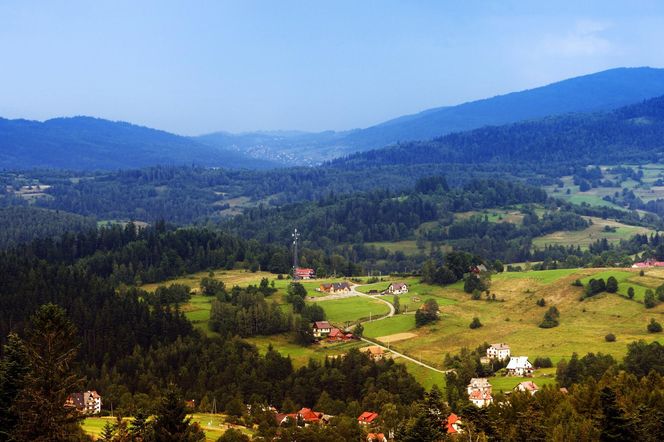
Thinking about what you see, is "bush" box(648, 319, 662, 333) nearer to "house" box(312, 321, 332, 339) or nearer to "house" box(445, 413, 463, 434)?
"house" box(445, 413, 463, 434)

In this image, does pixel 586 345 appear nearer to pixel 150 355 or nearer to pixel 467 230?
pixel 150 355

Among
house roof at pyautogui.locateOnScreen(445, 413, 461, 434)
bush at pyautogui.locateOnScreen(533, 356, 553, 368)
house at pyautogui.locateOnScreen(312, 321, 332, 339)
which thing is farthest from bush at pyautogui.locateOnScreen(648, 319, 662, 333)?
house at pyautogui.locateOnScreen(312, 321, 332, 339)

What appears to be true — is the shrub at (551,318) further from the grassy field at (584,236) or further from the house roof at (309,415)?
the grassy field at (584,236)

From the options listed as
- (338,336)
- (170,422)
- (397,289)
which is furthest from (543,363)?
(170,422)

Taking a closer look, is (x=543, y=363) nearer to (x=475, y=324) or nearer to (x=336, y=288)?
(x=475, y=324)

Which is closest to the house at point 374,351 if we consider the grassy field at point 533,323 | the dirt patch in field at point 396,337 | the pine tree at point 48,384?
the grassy field at point 533,323

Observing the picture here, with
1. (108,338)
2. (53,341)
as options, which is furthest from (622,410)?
(108,338)
